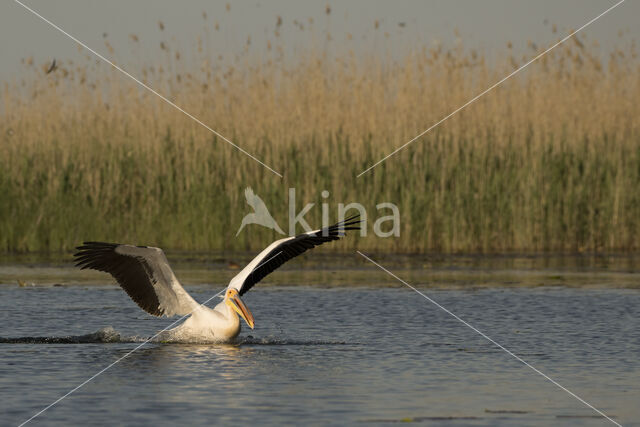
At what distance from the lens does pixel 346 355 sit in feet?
28.3


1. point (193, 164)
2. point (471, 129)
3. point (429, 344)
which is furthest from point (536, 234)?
point (429, 344)

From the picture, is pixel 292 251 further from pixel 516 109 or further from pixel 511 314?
A: pixel 516 109

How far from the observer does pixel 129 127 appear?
690 inches

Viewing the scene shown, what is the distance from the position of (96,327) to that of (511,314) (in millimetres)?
3658

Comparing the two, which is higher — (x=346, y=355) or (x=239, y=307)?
(x=239, y=307)

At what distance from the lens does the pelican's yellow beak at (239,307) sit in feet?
31.4

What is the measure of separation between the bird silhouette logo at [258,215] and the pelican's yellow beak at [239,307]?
6.25 m

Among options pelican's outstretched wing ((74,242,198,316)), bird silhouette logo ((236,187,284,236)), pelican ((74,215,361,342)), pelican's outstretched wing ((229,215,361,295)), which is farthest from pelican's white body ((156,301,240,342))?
bird silhouette logo ((236,187,284,236))

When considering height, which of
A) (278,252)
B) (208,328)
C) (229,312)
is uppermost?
(278,252)

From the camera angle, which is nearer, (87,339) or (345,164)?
(87,339)

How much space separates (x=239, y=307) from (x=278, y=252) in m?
0.92

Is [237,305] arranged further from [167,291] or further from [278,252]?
[278,252]

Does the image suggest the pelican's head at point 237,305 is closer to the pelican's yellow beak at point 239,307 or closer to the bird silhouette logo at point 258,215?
the pelican's yellow beak at point 239,307

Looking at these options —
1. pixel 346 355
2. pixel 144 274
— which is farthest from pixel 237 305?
pixel 346 355
